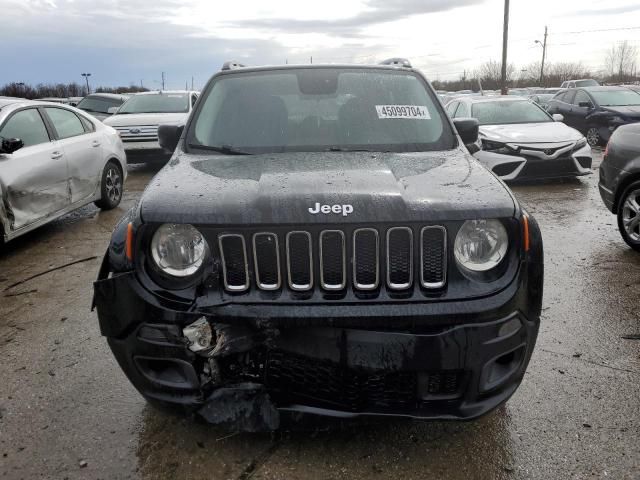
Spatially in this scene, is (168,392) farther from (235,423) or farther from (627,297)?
(627,297)

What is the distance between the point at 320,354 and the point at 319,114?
1803 millimetres

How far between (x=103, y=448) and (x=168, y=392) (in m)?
0.60

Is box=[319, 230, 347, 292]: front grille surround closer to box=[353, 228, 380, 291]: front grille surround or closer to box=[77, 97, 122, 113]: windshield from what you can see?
box=[353, 228, 380, 291]: front grille surround

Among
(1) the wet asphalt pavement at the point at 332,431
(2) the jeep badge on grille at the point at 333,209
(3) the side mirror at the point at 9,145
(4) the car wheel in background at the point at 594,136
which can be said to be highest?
(2) the jeep badge on grille at the point at 333,209

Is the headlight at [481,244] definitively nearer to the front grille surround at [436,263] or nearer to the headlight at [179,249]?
the front grille surround at [436,263]

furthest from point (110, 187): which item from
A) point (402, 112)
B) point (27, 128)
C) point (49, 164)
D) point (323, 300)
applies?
point (323, 300)

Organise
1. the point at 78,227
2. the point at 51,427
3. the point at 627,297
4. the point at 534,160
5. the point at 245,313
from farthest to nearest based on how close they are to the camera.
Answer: the point at 534,160, the point at 78,227, the point at 627,297, the point at 51,427, the point at 245,313

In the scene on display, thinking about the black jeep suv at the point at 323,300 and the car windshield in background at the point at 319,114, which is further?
the car windshield in background at the point at 319,114

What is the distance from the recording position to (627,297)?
456cm

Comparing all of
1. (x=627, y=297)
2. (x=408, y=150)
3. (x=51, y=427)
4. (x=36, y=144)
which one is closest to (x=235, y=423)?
(x=51, y=427)

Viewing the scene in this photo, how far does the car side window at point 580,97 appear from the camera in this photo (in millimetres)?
15523

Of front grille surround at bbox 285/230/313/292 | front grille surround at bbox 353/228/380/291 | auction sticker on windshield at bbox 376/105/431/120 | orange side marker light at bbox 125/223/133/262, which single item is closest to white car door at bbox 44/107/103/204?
auction sticker on windshield at bbox 376/105/431/120

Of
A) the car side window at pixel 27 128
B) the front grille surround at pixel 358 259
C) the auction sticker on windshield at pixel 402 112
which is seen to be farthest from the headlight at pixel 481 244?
the car side window at pixel 27 128

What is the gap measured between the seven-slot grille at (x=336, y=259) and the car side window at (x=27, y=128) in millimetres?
4850
